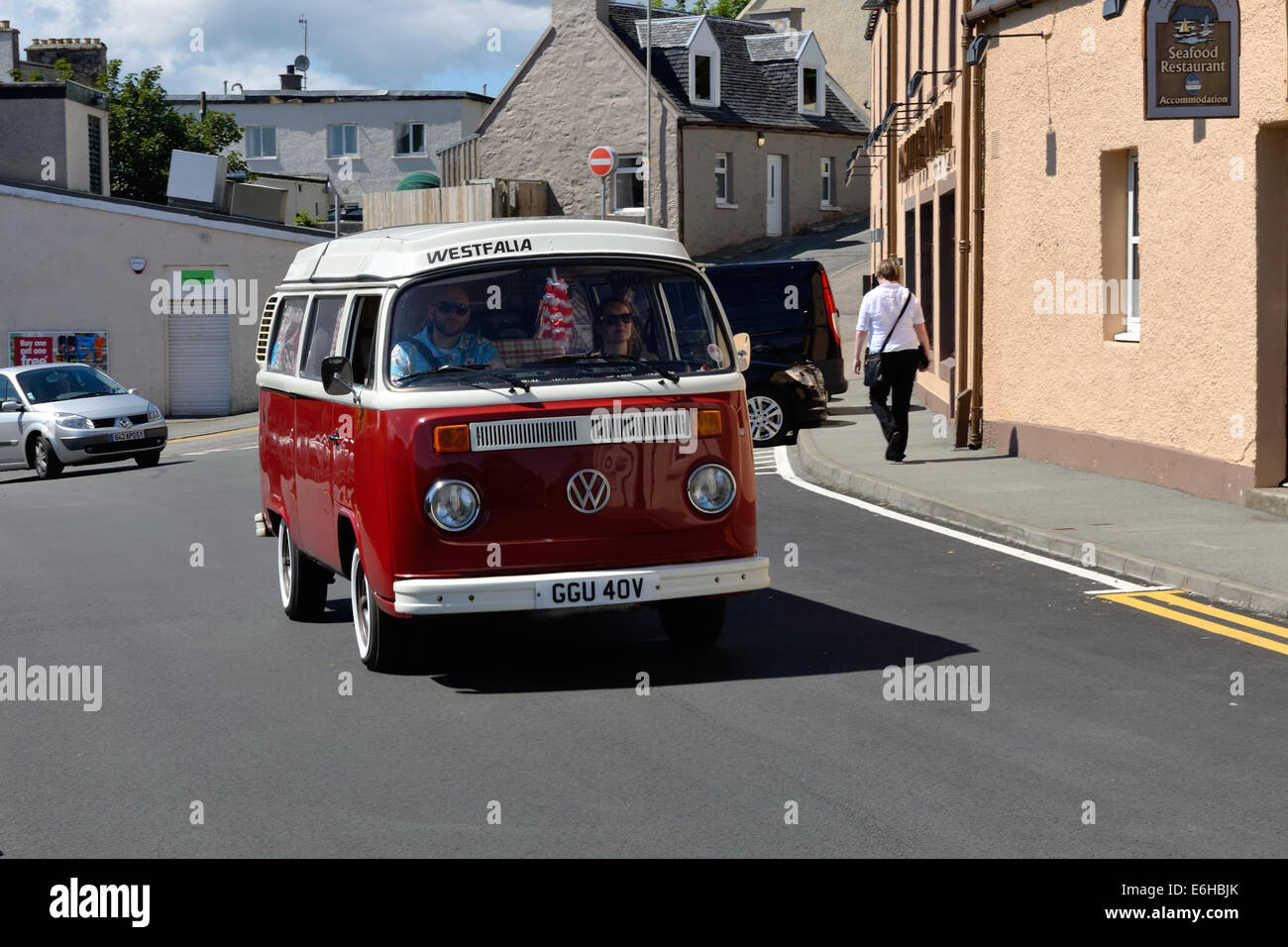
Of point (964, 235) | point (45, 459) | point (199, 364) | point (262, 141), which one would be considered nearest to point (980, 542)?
point (964, 235)

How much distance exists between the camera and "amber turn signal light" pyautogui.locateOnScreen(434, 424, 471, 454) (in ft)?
25.9

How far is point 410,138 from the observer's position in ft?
243

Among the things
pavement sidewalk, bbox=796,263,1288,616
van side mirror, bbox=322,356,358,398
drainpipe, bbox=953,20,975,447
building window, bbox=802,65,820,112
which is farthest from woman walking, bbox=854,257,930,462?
building window, bbox=802,65,820,112

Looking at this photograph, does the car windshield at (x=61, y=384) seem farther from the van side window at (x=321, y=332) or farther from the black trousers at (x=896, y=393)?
the van side window at (x=321, y=332)

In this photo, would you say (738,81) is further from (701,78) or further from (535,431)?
(535,431)

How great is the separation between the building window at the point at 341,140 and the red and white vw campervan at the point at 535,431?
222 ft

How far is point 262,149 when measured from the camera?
7569 centimetres

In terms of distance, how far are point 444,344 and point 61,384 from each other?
19.2 m

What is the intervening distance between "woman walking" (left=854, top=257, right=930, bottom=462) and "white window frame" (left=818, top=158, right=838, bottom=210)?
134ft

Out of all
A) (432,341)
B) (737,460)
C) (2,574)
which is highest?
(432,341)

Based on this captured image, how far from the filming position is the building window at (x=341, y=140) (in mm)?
74562
